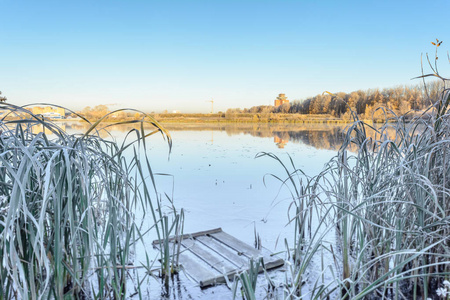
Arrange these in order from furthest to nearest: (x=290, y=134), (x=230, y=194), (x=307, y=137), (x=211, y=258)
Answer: (x=290, y=134)
(x=307, y=137)
(x=230, y=194)
(x=211, y=258)

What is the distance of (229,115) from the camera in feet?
123

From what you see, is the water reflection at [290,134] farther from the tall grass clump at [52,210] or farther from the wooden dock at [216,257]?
the tall grass clump at [52,210]

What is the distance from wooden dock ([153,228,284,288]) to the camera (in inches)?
92.2

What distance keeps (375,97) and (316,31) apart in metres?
12.1

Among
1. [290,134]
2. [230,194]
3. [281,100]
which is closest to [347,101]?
[281,100]

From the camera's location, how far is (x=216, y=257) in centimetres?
265

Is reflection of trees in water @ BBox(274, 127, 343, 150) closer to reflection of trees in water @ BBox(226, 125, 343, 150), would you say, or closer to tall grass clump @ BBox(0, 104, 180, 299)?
reflection of trees in water @ BBox(226, 125, 343, 150)

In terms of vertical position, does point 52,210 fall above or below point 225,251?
above

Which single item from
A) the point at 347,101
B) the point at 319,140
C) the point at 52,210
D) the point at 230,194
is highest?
the point at 347,101

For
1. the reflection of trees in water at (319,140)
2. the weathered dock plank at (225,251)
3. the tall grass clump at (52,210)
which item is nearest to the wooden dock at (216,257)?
the weathered dock plank at (225,251)

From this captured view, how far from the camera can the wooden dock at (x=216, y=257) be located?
234 cm

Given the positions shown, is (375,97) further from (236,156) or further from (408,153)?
(408,153)

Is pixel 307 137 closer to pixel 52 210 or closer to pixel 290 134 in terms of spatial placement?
pixel 290 134

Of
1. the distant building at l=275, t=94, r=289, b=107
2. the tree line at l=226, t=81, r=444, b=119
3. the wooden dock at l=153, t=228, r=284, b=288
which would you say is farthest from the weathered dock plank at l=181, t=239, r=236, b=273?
the distant building at l=275, t=94, r=289, b=107
